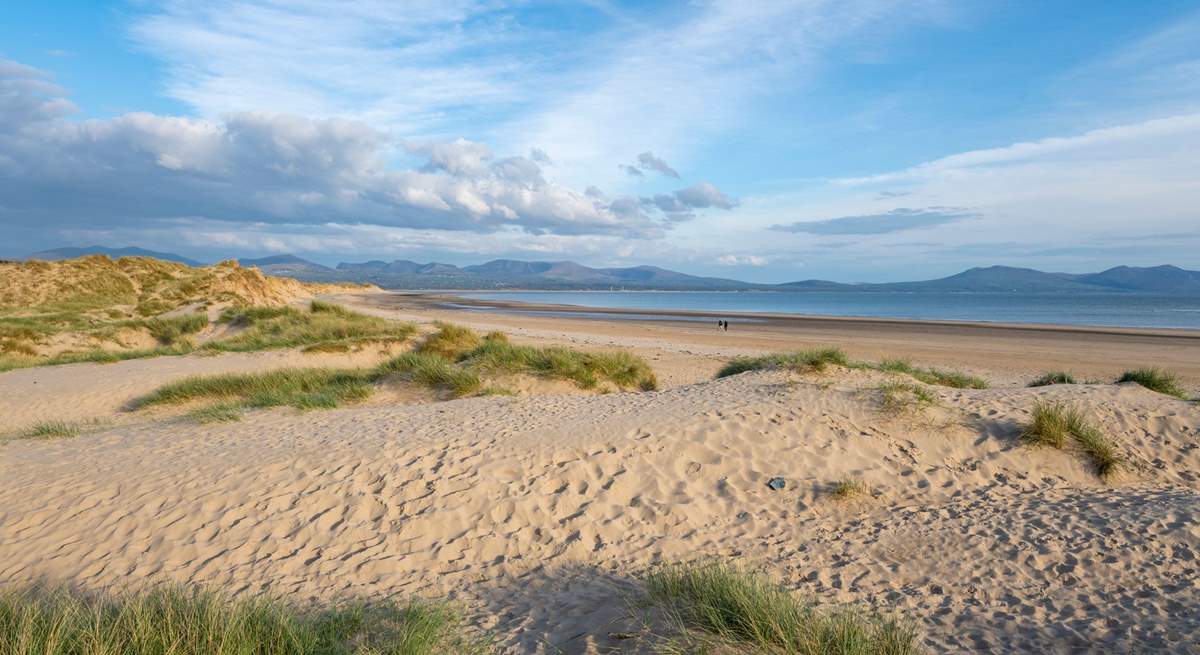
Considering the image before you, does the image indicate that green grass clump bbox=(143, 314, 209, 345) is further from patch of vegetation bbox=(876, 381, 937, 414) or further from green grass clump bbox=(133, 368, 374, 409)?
patch of vegetation bbox=(876, 381, 937, 414)

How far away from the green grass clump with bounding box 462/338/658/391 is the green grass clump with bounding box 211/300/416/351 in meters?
6.13

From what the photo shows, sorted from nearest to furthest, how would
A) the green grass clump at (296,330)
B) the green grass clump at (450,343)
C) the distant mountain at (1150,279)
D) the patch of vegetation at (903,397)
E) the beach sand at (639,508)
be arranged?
1. the beach sand at (639,508)
2. the patch of vegetation at (903,397)
3. the green grass clump at (450,343)
4. the green grass clump at (296,330)
5. the distant mountain at (1150,279)

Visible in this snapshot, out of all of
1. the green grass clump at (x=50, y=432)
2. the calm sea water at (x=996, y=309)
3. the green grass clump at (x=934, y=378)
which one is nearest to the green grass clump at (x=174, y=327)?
the green grass clump at (x=50, y=432)

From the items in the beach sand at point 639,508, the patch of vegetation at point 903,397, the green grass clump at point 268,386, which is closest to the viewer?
the beach sand at point 639,508

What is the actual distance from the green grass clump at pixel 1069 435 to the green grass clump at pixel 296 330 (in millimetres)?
14292

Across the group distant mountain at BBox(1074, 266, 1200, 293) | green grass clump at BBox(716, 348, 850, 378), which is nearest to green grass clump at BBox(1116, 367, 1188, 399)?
green grass clump at BBox(716, 348, 850, 378)

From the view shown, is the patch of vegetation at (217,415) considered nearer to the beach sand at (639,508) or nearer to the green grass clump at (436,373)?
the beach sand at (639,508)

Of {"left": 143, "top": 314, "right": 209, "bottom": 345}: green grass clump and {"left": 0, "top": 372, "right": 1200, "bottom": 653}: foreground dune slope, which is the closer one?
{"left": 0, "top": 372, "right": 1200, "bottom": 653}: foreground dune slope

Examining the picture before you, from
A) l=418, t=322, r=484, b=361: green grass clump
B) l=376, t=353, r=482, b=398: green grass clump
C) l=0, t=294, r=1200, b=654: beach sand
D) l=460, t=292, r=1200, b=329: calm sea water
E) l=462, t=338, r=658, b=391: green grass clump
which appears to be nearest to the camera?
l=0, t=294, r=1200, b=654: beach sand

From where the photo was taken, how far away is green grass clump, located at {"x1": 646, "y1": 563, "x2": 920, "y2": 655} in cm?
317

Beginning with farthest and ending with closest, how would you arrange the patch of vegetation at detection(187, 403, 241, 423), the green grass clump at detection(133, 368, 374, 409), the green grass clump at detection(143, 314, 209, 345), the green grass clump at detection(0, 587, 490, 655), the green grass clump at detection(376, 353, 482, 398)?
the green grass clump at detection(143, 314, 209, 345), the green grass clump at detection(376, 353, 482, 398), the green grass clump at detection(133, 368, 374, 409), the patch of vegetation at detection(187, 403, 241, 423), the green grass clump at detection(0, 587, 490, 655)

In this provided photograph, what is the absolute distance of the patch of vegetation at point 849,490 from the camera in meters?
5.97

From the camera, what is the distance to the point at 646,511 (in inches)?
227

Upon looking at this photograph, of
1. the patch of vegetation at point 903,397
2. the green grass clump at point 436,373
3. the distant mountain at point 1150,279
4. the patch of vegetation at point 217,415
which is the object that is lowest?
the patch of vegetation at point 217,415
